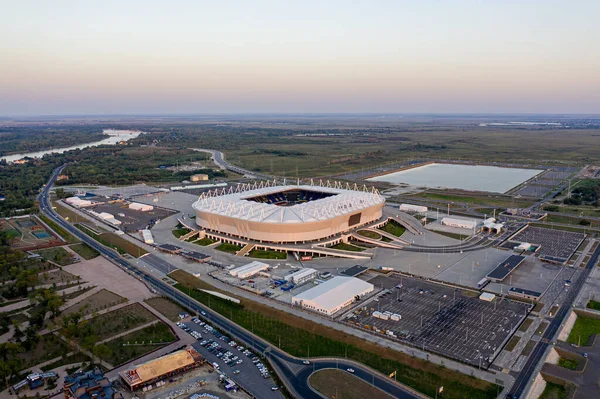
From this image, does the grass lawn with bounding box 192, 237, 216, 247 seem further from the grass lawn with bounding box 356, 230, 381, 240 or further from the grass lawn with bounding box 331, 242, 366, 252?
the grass lawn with bounding box 356, 230, 381, 240

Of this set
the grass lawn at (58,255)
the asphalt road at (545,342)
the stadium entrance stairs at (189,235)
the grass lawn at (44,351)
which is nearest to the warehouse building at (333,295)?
the asphalt road at (545,342)

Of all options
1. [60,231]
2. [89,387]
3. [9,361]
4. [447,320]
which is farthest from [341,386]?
[60,231]

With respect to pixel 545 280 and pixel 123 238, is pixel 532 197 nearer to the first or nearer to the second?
pixel 545 280

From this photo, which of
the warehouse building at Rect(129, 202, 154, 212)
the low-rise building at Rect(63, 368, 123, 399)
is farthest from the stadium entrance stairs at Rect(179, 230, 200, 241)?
the low-rise building at Rect(63, 368, 123, 399)

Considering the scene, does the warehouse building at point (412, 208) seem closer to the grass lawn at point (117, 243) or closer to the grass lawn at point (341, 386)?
the grass lawn at point (117, 243)

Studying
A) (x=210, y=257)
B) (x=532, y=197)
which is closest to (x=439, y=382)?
(x=210, y=257)

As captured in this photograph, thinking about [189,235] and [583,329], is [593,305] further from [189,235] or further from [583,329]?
[189,235]
